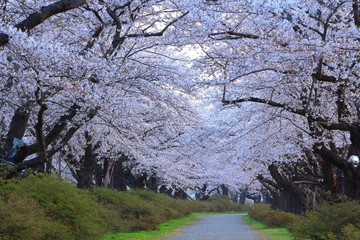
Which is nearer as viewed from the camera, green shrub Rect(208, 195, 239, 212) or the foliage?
the foliage

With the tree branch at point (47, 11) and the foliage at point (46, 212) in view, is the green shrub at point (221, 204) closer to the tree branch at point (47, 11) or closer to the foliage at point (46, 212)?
the foliage at point (46, 212)

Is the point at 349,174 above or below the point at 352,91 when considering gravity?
below

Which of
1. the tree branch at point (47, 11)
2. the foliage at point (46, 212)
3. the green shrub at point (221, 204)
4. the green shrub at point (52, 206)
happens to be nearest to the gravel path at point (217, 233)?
the foliage at point (46, 212)

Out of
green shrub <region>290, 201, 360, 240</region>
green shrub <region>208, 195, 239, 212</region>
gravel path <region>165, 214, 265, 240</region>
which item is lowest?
gravel path <region>165, 214, 265, 240</region>

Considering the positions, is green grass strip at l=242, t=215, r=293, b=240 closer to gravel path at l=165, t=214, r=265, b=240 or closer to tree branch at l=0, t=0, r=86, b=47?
gravel path at l=165, t=214, r=265, b=240

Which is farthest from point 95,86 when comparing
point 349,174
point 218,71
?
point 349,174

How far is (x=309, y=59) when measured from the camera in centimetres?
1044

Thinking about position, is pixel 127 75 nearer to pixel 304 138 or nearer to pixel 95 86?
pixel 95 86

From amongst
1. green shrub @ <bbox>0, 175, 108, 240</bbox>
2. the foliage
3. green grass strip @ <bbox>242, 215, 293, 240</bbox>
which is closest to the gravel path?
green grass strip @ <bbox>242, 215, 293, 240</bbox>

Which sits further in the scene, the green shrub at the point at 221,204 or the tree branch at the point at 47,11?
the green shrub at the point at 221,204

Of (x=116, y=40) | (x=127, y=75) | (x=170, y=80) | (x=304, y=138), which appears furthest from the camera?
(x=304, y=138)

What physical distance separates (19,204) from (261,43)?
20.6 ft

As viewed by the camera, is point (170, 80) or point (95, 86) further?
point (170, 80)

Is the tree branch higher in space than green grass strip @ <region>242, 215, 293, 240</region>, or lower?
higher
